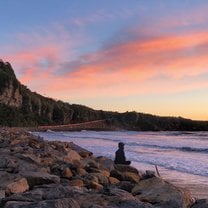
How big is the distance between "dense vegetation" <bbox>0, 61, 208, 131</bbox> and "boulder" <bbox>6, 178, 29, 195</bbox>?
4037 inches

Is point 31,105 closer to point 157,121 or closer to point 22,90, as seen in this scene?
point 22,90

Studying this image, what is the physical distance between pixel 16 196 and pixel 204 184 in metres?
8.91

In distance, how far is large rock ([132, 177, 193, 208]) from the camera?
24.0ft

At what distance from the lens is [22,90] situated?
430 feet

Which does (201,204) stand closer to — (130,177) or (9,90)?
(130,177)

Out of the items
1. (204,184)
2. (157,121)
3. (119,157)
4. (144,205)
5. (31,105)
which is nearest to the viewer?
(144,205)

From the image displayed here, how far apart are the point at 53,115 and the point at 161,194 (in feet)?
426

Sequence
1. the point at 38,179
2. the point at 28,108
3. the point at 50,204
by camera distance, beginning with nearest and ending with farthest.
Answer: the point at 50,204 < the point at 38,179 < the point at 28,108

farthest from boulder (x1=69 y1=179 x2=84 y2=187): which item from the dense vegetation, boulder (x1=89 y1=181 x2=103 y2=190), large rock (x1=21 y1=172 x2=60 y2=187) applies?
the dense vegetation

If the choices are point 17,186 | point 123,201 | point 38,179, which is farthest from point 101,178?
point 123,201

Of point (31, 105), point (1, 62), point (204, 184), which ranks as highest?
point (1, 62)

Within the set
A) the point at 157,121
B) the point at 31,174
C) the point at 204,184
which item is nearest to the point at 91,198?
the point at 31,174

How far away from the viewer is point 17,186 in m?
8.58

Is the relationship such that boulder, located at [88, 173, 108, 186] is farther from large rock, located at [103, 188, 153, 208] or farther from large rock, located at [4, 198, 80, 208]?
large rock, located at [4, 198, 80, 208]
